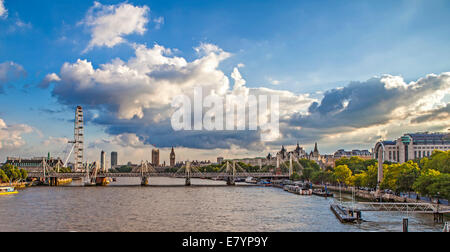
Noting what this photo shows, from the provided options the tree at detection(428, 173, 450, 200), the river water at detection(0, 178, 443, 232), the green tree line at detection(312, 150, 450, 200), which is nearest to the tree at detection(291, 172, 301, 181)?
the green tree line at detection(312, 150, 450, 200)

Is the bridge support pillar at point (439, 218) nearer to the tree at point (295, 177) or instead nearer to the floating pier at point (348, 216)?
the floating pier at point (348, 216)

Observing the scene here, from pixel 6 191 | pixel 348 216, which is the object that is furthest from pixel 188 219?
pixel 6 191

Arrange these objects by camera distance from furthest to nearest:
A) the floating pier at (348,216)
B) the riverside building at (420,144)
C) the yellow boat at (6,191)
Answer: the riverside building at (420,144) → the yellow boat at (6,191) → the floating pier at (348,216)

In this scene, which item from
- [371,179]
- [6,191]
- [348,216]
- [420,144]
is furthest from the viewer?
[420,144]

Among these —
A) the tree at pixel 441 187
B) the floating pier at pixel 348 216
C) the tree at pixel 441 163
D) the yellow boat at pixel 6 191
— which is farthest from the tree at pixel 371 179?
the yellow boat at pixel 6 191

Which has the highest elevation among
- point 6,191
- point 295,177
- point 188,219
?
point 188,219

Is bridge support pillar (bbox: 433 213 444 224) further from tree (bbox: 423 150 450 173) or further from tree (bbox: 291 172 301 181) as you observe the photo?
tree (bbox: 291 172 301 181)

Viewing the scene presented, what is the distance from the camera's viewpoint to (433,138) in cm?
17462

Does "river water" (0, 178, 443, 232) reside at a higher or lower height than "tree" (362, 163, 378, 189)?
lower

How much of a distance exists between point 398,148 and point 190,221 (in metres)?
159

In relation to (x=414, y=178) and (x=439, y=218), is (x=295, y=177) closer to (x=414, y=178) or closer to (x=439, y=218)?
(x=414, y=178)
